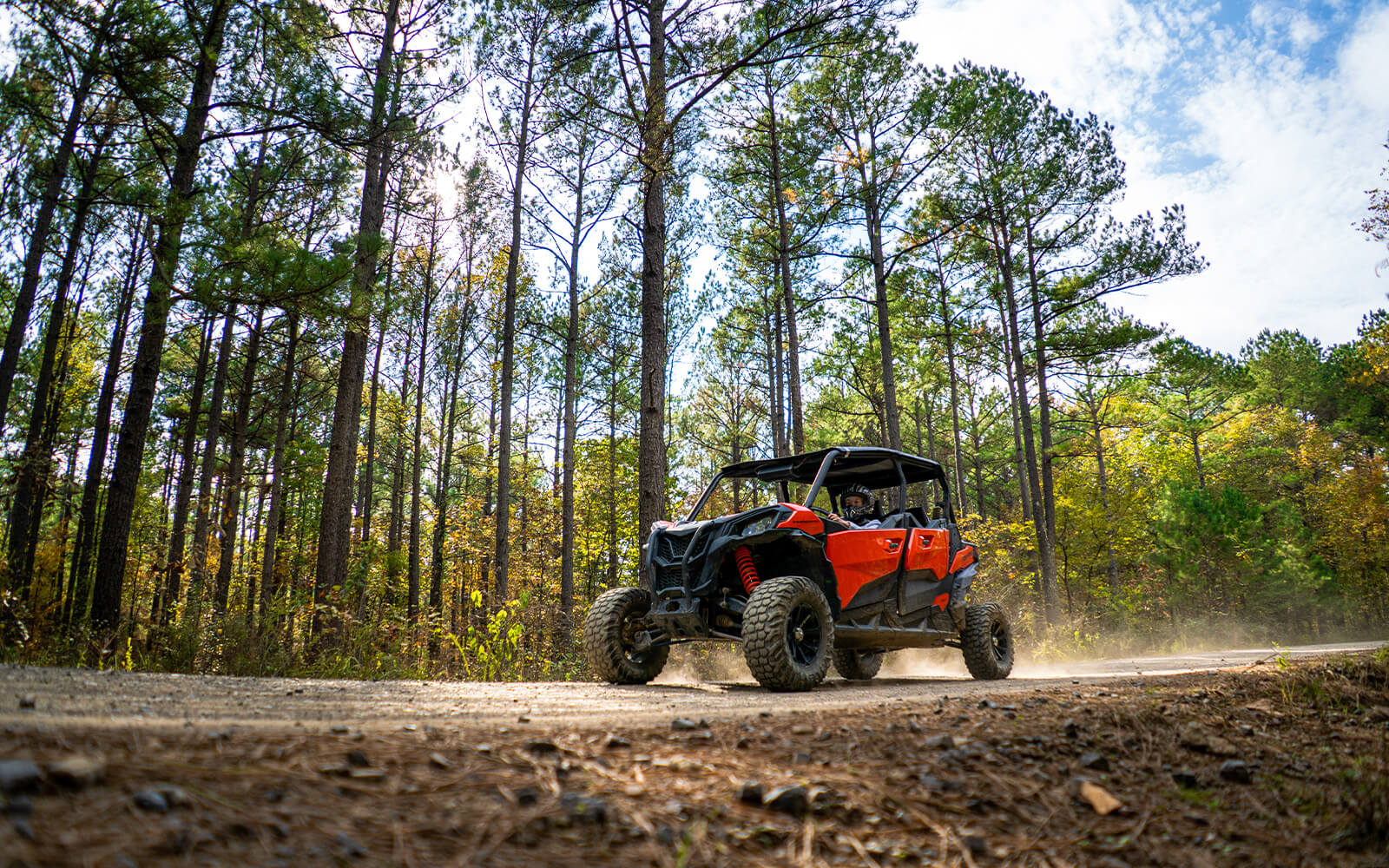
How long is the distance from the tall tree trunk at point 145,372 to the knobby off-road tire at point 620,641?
505 centimetres

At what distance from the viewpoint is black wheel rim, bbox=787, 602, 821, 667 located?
18.9 feet

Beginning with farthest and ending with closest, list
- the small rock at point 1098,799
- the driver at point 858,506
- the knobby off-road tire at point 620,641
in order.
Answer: the driver at point 858,506 → the knobby off-road tire at point 620,641 → the small rock at point 1098,799

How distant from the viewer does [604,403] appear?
2627cm

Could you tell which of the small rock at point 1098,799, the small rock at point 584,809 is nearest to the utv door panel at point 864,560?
the small rock at point 1098,799

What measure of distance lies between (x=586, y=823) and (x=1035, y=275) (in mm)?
21438

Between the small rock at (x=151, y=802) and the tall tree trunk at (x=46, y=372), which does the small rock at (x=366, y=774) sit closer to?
the small rock at (x=151, y=802)

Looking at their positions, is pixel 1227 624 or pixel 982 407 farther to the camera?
pixel 982 407

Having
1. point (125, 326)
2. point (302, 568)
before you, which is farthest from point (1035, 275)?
point (302, 568)

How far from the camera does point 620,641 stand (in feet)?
20.5

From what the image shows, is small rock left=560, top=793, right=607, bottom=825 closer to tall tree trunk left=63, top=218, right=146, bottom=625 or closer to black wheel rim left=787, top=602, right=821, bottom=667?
black wheel rim left=787, top=602, right=821, bottom=667

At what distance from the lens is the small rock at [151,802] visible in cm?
128

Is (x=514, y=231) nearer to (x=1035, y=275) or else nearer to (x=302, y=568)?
(x=1035, y=275)

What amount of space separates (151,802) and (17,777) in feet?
0.81

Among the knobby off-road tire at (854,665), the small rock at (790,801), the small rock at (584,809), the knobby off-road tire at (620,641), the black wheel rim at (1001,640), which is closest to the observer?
the small rock at (584,809)
